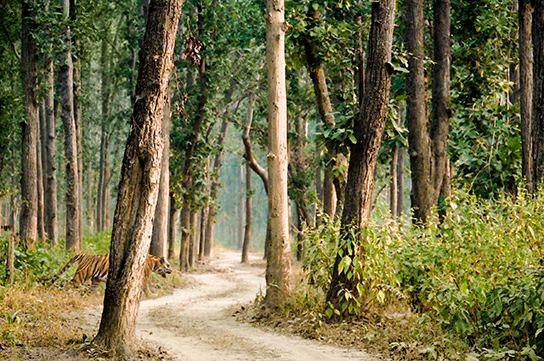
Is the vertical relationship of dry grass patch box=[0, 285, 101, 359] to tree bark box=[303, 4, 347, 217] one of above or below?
below

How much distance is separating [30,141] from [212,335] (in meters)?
8.31

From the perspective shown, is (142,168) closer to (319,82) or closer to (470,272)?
(470,272)

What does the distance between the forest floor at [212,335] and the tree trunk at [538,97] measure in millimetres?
4514

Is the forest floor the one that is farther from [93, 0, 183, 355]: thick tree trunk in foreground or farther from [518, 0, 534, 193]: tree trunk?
[518, 0, 534, 193]: tree trunk

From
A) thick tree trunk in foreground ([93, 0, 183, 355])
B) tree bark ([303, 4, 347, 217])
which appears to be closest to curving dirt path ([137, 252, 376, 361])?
thick tree trunk in foreground ([93, 0, 183, 355])

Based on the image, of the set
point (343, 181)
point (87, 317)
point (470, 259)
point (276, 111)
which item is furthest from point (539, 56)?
point (87, 317)

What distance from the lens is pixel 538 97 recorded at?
30.7 ft

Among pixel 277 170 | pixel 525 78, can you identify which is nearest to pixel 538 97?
pixel 525 78

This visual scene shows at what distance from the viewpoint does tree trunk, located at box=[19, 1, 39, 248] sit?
1438 cm

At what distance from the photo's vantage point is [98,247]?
18391 mm

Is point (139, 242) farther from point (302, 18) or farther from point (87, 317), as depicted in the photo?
point (302, 18)

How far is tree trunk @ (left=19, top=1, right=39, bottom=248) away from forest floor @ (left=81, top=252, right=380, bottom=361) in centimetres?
391

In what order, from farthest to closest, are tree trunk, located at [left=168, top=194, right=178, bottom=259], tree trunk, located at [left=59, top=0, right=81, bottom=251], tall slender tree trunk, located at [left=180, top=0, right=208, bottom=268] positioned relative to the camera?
tree trunk, located at [left=168, top=194, right=178, bottom=259]
tall slender tree trunk, located at [left=180, top=0, right=208, bottom=268]
tree trunk, located at [left=59, top=0, right=81, bottom=251]

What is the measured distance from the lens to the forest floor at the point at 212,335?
7594mm
